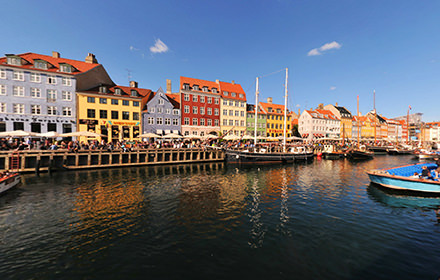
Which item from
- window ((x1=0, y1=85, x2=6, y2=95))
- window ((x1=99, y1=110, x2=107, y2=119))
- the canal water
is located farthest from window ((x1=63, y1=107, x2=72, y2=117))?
the canal water

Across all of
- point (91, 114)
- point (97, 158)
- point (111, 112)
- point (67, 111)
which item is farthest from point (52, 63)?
point (97, 158)

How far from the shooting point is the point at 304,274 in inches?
263

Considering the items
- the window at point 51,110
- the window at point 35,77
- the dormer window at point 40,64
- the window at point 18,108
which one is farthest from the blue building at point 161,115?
the window at point 18,108

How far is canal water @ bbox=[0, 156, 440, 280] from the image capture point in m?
6.92

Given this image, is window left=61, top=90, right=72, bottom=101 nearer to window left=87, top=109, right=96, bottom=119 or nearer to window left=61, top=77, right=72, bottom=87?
window left=61, top=77, right=72, bottom=87

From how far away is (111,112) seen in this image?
42.0 metres

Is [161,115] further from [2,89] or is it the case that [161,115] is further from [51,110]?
[2,89]

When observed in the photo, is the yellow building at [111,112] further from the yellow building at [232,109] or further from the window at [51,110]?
the yellow building at [232,109]

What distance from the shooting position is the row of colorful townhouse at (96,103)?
1380 inches

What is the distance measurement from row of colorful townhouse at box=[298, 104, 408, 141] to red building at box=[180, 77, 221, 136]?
4872 centimetres

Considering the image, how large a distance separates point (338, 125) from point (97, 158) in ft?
322

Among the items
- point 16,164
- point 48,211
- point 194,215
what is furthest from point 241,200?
point 16,164

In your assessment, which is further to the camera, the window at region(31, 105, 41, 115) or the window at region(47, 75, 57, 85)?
the window at region(47, 75, 57, 85)

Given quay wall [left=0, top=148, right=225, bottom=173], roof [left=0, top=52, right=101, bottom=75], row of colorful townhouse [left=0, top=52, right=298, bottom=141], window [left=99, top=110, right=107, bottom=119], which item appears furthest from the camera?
window [left=99, top=110, right=107, bottom=119]
